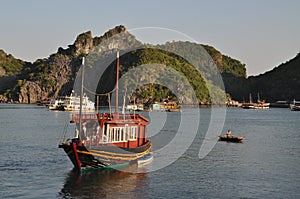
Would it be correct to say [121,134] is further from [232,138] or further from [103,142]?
[232,138]

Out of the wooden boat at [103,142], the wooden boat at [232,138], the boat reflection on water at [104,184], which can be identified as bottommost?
the boat reflection on water at [104,184]

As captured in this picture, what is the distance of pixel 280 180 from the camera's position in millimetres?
43500

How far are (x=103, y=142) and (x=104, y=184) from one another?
16.5ft

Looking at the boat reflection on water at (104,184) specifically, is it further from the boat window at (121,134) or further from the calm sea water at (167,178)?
the boat window at (121,134)

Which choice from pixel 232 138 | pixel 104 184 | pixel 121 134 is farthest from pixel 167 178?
pixel 232 138

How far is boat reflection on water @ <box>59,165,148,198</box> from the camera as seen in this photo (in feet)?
120

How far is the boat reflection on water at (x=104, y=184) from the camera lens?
3664 cm

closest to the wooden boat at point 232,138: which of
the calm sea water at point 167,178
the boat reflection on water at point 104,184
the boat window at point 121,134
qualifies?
the calm sea water at point 167,178

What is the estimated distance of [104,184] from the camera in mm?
39531

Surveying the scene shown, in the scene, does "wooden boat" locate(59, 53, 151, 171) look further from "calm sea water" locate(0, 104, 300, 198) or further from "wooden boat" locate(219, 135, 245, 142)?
"wooden boat" locate(219, 135, 245, 142)

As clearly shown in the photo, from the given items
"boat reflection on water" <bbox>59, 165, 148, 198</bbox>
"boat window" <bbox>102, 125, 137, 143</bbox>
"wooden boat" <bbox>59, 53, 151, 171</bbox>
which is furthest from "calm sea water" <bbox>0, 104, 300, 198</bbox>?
"boat window" <bbox>102, 125, 137, 143</bbox>

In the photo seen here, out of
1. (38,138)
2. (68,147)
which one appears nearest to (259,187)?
(68,147)

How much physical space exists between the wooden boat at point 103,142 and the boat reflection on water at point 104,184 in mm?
1169

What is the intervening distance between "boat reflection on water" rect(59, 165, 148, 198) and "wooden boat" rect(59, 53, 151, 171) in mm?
1169
